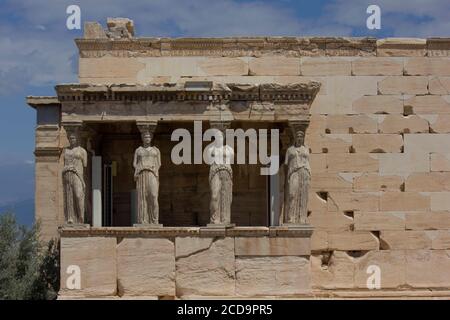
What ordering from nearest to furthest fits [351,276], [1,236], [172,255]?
[172,255] → [351,276] → [1,236]

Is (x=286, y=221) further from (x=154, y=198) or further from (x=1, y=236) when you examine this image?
(x=1, y=236)

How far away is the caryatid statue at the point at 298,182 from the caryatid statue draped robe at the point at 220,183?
91cm

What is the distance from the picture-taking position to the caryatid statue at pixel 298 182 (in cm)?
1277

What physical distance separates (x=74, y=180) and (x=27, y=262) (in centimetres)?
284

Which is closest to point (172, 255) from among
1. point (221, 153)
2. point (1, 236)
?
point (221, 153)

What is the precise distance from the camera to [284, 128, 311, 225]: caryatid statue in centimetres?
1277

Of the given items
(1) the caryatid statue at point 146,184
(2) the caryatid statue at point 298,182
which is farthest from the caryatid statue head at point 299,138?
(1) the caryatid statue at point 146,184

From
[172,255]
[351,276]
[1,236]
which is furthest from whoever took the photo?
[1,236]

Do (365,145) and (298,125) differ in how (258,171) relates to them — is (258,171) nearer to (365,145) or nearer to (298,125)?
(298,125)

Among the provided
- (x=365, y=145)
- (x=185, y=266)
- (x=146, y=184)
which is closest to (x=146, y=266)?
(x=185, y=266)

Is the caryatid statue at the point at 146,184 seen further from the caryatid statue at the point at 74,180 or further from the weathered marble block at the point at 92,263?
the caryatid statue at the point at 74,180

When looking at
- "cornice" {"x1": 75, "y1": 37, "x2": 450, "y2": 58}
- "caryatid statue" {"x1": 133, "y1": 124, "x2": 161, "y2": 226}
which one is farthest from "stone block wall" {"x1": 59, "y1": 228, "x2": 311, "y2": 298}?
"cornice" {"x1": 75, "y1": 37, "x2": 450, "y2": 58}

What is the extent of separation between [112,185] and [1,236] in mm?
2333

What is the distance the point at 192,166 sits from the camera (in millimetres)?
14031
